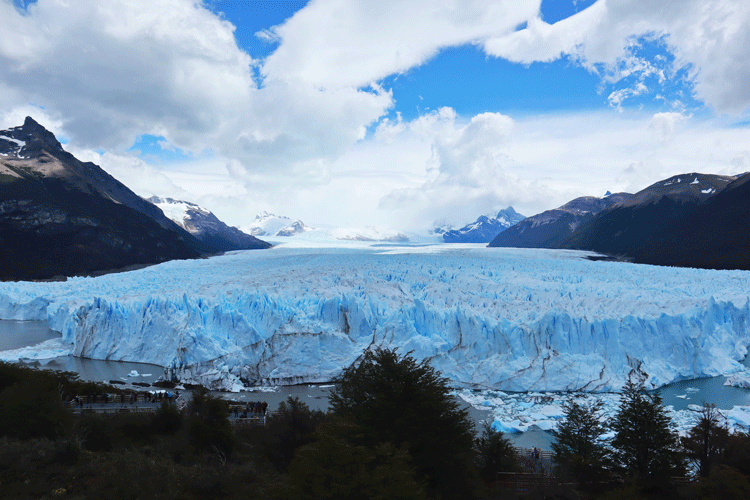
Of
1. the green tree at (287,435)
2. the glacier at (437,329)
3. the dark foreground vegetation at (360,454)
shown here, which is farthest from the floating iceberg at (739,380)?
the green tree at (287,435)

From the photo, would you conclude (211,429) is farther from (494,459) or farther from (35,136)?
(35,136)

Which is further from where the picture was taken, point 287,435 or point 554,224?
point 554,224

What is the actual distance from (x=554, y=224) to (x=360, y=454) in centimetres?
13810

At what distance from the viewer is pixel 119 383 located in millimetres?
19734

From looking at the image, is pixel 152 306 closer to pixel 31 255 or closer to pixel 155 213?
pixel 31 255

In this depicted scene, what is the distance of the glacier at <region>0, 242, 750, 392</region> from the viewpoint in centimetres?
1956

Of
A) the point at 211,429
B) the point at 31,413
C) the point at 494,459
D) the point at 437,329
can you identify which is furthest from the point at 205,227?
the point at 494,459

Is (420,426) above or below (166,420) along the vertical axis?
above

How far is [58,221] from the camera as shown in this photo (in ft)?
214

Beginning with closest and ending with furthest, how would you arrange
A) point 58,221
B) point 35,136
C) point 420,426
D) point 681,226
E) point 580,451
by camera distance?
point 420,426, point 580,451, point 58,221, point 681,226, point 35,136

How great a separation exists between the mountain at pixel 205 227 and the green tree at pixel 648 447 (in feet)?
420

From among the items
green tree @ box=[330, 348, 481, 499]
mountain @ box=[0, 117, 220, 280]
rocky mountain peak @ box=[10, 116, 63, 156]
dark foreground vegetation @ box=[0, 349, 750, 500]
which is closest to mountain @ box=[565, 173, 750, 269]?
dark foreground vegetation @ box=[0, 349, 750, 500]

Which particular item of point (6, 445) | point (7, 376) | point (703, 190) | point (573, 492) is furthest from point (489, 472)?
point (703, 190)

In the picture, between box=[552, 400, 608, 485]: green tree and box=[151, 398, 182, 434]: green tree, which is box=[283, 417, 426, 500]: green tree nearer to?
box=[552, 400, 608, 485]: green tree
